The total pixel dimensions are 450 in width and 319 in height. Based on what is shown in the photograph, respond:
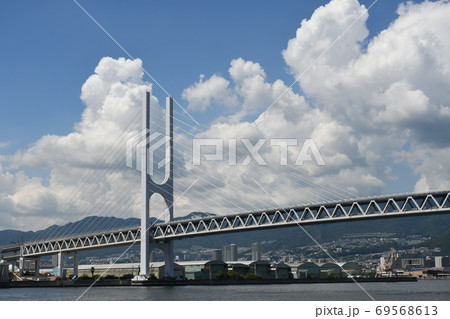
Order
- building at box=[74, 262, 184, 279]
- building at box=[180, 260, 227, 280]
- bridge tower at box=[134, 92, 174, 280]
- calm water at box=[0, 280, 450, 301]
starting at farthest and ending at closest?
building at box=[180, 260, 227, 280]
building at box=[74, 262, 184, 279]
bridge tower at box=[134, 92, 174, 280]
calm water at box=[0, 280, 450, 301]

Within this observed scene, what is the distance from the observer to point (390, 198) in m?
63.3

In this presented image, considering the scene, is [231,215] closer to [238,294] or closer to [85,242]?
[238,294]

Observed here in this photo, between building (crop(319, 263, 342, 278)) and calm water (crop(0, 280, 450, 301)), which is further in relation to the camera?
building (crop(319, 263, 342, 278))

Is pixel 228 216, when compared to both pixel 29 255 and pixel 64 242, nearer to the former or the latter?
pixel 64 242

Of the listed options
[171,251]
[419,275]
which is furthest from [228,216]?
[419,275]

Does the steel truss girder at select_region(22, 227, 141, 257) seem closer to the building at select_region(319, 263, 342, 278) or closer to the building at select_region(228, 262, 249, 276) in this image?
the building at select_region(228, 262, 249, 276)


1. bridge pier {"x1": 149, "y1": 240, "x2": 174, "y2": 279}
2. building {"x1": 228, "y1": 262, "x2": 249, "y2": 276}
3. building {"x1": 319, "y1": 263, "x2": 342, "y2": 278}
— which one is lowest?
building {"x1": 319, "y1": 263, "x2": 342, "y2": 278}

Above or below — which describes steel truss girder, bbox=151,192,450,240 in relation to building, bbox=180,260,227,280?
above

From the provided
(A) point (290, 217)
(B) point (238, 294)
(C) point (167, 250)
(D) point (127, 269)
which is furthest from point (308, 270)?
(B) point (238, 294)

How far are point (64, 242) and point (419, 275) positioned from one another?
12165cm

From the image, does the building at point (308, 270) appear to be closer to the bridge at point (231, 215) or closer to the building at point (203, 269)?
the building at point (203, 269)

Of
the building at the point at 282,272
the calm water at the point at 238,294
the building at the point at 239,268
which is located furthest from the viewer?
the building at the point at 282,272

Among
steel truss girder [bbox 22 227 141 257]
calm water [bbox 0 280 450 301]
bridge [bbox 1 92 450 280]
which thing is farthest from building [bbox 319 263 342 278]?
calm water [bbox 0 280 450 301]

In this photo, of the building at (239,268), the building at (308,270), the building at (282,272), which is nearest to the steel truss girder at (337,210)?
the building at (239,268)
